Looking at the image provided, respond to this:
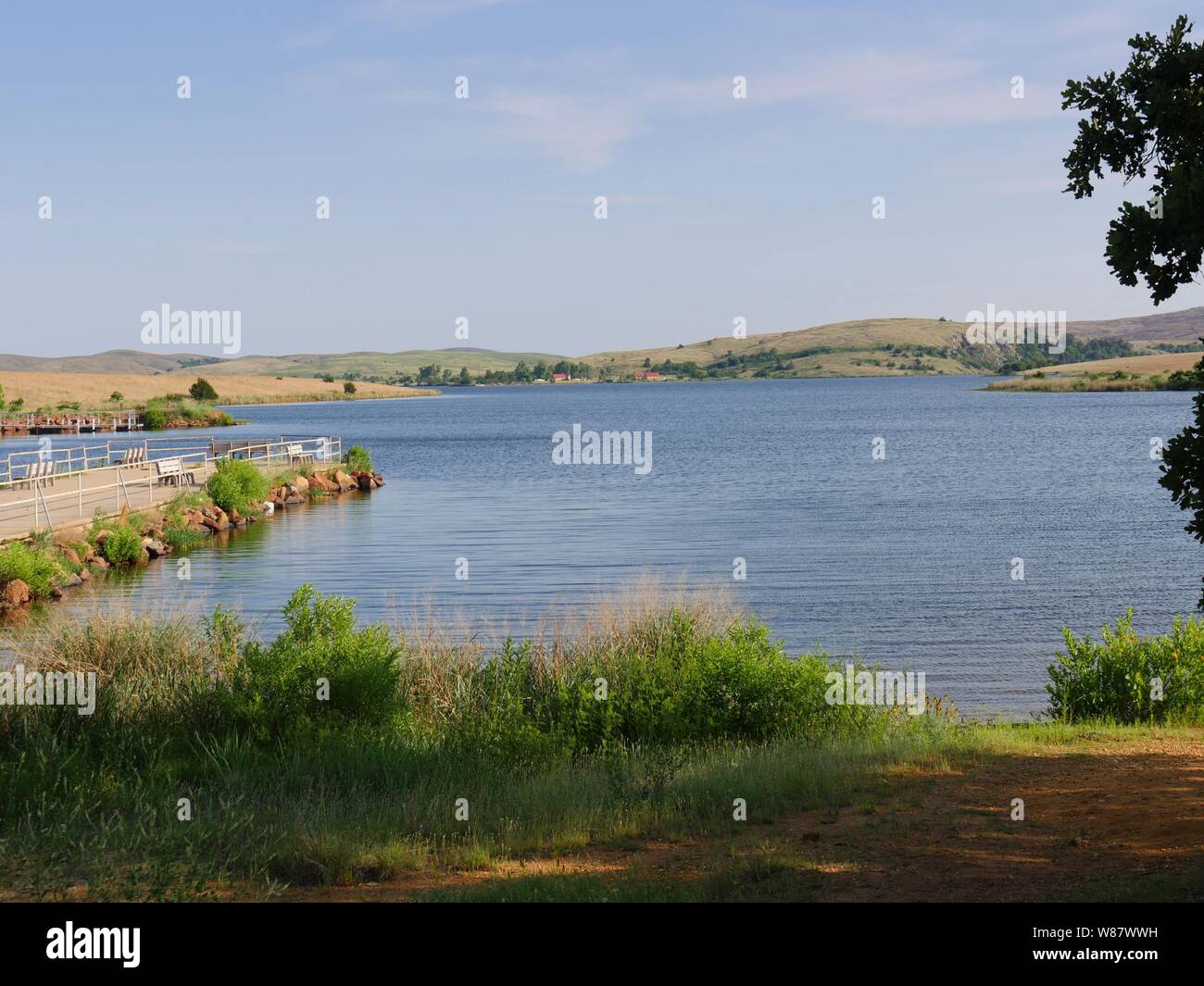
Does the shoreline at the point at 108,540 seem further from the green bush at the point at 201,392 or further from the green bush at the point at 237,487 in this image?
the green bush at the point at 201,392

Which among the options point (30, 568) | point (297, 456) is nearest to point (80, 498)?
point (30, 568)

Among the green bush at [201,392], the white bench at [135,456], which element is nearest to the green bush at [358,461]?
the white bench at [135,456]

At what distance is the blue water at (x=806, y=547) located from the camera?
2472cm

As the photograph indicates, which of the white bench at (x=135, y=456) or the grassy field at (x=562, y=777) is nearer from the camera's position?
the grassy field at (x=562, y=777)

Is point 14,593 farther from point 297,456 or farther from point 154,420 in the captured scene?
point 154,420

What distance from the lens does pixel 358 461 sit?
6153cm

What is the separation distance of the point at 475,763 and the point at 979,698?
9.96 metres

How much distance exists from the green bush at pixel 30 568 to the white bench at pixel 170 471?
19132 mm

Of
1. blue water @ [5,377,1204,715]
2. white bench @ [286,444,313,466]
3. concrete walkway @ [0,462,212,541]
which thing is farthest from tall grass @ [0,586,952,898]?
white bench @ [286,444,313,466]

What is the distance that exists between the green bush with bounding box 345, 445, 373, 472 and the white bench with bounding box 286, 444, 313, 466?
6.70 feet

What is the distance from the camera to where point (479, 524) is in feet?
145

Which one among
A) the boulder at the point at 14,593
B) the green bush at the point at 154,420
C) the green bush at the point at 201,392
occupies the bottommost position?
the boulder at the point at 14,593
